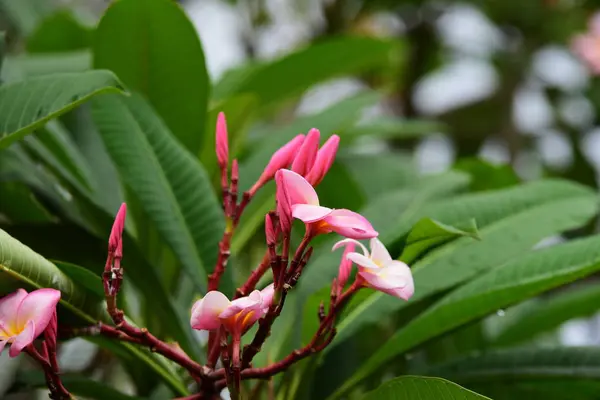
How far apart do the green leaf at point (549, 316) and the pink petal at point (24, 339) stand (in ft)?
2.20

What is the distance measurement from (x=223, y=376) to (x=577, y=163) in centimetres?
178

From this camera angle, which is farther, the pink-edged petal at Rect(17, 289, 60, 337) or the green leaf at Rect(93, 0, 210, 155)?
the green leaf at Rect(93, 0, 210, 155)

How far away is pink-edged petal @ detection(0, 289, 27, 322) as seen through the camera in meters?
0.45

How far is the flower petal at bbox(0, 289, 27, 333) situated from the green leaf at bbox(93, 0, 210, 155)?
0.37m

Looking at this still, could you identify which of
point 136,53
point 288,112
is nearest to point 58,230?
point 136,53

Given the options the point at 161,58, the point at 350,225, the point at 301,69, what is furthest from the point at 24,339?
the point at 301,69

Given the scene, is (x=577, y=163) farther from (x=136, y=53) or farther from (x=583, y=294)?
(x=136, y=53)

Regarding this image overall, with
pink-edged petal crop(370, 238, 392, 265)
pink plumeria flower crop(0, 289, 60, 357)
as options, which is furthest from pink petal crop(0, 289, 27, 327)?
pink-edged petal crop(370, 238, 392, 265)

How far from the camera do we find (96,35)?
78cm

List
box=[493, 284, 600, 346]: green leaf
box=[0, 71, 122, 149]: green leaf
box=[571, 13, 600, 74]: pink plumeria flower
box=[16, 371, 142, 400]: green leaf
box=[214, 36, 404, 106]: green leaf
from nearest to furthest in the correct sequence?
box=[0, 71, 122, 149]: green leaf
box=[16, 371, 142, 400]: green leaf
box=[493, 284, 600, 346]: green leaf
box=[214, 36, 404, 106]: green leaf
box=[571, 13, 600, 74]: pink plumeria flower

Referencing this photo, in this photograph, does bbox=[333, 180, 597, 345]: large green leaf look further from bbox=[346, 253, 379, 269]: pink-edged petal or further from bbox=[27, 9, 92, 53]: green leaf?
bbox=[27, 9, 92, 53]: green leaf

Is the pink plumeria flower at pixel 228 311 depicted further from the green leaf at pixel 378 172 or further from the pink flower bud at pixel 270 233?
the green leaf at pixel 378 172

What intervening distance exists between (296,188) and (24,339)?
19 cm

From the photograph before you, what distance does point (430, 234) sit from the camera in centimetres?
53
